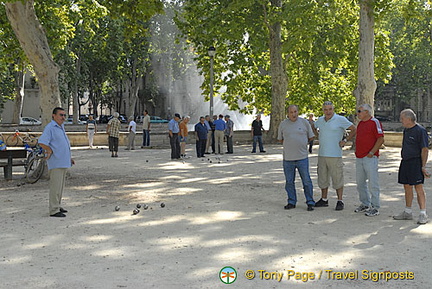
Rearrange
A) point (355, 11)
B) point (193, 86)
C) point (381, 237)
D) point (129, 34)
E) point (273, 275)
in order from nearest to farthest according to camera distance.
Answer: point (273, 275) → point (381, 237) → point (129, 34) → point (355, 11) → point (193, 86)

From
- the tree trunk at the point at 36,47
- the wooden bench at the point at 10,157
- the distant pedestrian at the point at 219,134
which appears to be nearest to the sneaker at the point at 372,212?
the tree trunk at the point at 36,47

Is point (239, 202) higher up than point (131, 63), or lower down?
lower down

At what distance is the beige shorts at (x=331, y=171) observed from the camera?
9.19 m

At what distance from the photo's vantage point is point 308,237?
283 inches

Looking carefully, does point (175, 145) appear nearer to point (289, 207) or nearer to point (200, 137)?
point (200, 137)

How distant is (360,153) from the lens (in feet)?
28.8

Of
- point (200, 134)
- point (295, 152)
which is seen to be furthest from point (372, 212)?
point (200, 134)

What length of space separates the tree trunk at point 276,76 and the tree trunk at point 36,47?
17463mm

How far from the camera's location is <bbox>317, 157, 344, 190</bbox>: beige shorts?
9.19 meters

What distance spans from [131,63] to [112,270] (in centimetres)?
5414

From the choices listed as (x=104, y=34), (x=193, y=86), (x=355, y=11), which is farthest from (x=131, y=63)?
(x=355, y=11)

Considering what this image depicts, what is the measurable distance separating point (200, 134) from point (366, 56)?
26.3ft

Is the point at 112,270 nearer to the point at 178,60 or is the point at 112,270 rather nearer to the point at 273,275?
the point at 273,275

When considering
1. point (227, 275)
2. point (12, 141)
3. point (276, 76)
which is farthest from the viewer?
point (276, 76)
